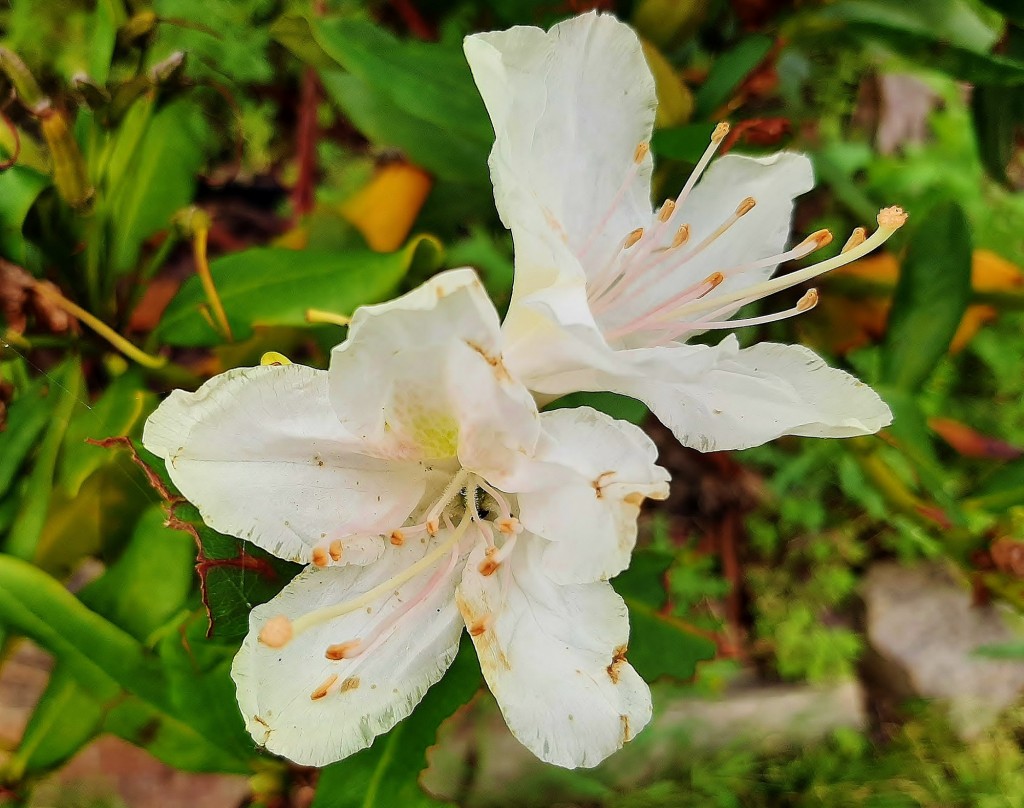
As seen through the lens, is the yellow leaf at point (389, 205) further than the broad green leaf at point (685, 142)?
Yes

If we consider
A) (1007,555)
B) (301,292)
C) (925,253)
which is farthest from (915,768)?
(301,292)

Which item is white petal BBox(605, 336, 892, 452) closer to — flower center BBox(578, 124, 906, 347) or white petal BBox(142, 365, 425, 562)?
flower center BBox(578, 124, 906, 347)

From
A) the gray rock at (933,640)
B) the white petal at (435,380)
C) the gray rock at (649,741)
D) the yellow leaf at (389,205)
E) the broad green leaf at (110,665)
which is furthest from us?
the gray rock at (933,640)

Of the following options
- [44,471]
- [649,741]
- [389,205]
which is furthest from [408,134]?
[649,741]

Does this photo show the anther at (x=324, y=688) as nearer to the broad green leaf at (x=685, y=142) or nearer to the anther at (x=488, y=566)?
the anther at (x=488, y=566)

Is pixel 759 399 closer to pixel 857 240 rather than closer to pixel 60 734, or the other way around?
pixel 857 240

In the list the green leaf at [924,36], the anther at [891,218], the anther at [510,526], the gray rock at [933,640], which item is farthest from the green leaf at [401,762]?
the gray rock at [933,640]

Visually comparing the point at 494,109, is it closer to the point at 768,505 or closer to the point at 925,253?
the point at 925,253
